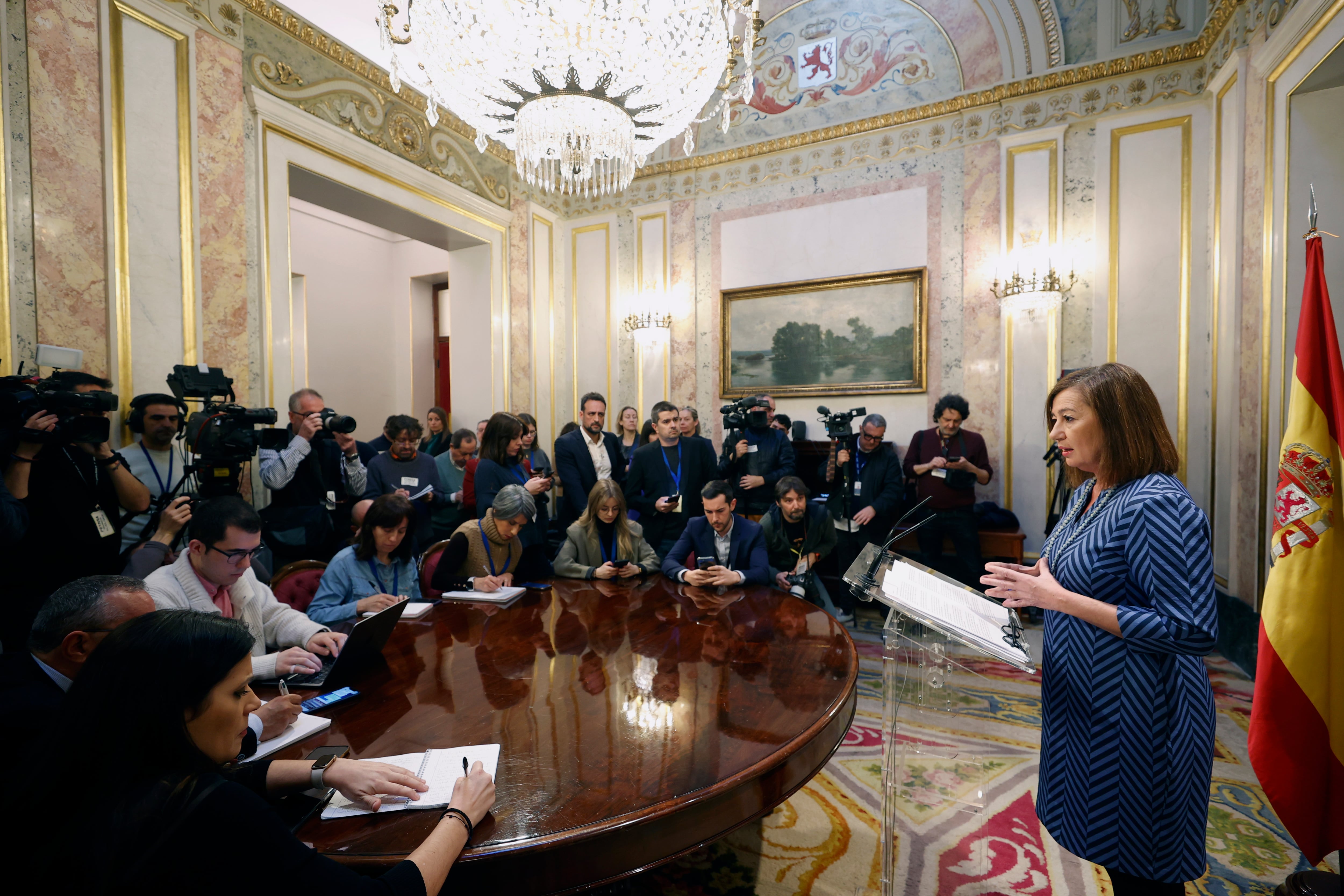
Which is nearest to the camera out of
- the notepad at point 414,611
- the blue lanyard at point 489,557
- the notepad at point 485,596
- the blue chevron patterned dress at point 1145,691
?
the blue chevron patterned dress at point 1145,691

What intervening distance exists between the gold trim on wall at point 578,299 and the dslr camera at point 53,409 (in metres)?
4.49

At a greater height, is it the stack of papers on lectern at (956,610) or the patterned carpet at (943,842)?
the stack of papers on lectern at (956,610)

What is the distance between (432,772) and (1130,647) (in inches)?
55.9

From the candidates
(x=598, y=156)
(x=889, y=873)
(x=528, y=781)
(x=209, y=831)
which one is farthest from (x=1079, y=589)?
(x=598, y=156)

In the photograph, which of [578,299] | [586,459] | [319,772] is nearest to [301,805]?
[319,772]

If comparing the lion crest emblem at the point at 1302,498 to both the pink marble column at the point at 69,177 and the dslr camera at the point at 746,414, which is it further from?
the pink marble column at the point at 69,177

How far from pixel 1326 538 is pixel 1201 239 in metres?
3.94

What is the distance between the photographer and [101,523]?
96.4 inches

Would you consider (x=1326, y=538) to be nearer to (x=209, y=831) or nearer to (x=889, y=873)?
(x=889, y=873)

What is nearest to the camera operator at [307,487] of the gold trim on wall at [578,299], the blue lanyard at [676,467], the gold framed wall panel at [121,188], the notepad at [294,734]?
the gold framed wall panel at [121,188]

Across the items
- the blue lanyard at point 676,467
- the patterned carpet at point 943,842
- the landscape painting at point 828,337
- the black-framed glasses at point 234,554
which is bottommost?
the patterned carpet at point 943,842

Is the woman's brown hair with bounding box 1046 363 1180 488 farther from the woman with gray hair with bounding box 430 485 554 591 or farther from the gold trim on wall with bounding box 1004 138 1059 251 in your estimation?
the gold trim on wall with bounding box 1004 138 1059 251

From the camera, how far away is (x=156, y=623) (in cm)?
87

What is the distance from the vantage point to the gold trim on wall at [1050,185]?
5043 mm
